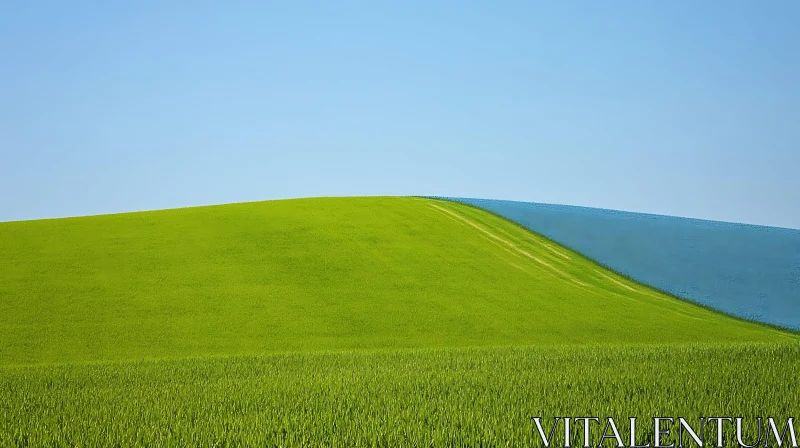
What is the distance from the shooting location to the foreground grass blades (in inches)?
308

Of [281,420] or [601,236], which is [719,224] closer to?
[601,236]

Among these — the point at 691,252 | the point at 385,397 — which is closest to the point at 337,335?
the point at 385,397

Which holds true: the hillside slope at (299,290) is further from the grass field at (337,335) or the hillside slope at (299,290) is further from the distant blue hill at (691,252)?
the distant blue hill at (691,252)

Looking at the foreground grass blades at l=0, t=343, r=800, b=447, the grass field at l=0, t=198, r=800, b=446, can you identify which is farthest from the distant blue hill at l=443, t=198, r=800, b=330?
A: the foreground grass blades at l=0, t=343, r=800, b=447

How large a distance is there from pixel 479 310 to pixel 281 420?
19.2 m

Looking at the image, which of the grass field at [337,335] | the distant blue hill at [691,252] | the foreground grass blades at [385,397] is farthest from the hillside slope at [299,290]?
the foreground grass blades at [385,397]

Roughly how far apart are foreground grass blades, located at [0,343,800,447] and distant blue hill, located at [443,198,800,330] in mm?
18488

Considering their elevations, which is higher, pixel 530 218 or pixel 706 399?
pixel 530 218

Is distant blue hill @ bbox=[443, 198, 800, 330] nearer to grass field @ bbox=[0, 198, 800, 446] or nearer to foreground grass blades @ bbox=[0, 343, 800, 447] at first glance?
grass field @ bbox=[0, 198, 800, 446]

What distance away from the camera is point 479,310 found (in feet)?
89.9

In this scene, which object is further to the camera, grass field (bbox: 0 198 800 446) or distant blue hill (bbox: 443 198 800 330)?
distant blue hill (bbox: 443 198 800 330)

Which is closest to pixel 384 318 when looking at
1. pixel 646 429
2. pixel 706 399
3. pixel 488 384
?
pixel 488 384

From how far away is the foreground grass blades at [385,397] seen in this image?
782 centimetres

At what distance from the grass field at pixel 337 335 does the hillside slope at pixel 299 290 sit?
12cm
